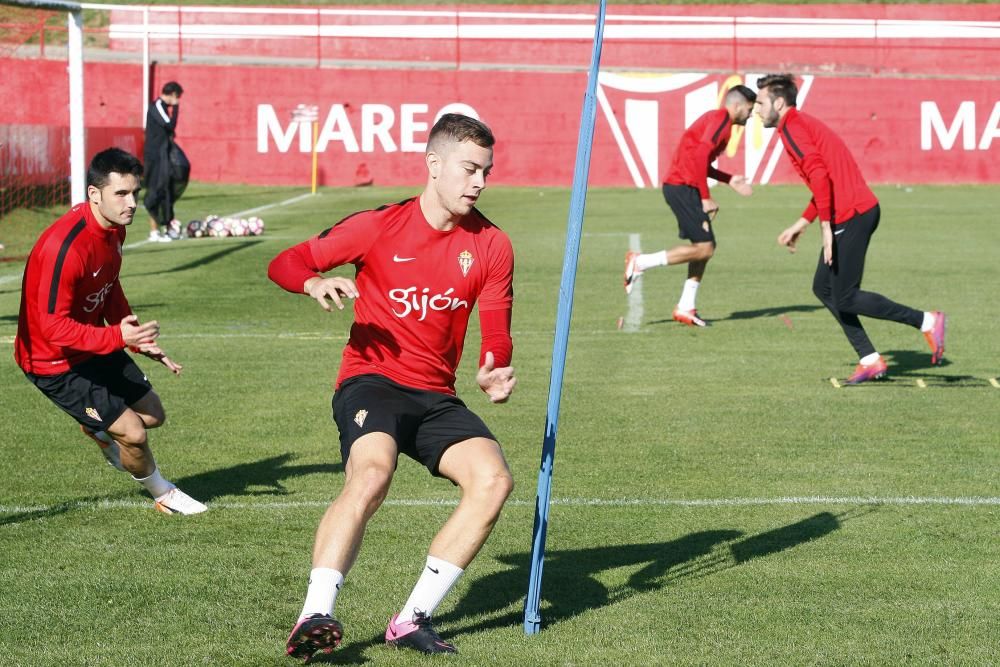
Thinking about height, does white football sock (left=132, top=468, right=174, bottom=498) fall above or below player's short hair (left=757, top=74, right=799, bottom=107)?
below

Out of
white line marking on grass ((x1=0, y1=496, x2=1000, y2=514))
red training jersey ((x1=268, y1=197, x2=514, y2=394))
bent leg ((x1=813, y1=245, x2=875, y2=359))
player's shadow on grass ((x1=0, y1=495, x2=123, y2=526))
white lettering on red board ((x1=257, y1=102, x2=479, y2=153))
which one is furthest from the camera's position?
white lettering on red board ((x1=257, y1=102, x2=479, y2=153))

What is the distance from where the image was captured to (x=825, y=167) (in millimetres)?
11156

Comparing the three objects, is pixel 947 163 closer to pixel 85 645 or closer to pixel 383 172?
pixel 383 172

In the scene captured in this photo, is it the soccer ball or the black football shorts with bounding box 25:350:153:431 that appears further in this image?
the soccer ball

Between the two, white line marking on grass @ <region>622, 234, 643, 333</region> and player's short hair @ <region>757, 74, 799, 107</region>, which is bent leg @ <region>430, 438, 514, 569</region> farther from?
white line marking on grass @ <region>622, 234, 643, 333</region>

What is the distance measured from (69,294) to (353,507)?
2657mm

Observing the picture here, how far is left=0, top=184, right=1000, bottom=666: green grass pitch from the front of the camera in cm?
541

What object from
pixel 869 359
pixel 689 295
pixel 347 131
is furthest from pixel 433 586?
pixel 347 131

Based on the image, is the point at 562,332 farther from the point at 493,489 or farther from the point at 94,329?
the point at 94,329

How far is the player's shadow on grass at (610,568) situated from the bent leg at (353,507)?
69cm

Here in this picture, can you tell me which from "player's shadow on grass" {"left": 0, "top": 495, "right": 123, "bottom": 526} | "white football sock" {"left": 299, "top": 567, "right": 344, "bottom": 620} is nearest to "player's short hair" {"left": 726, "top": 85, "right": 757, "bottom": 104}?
"player's shadow on grass" {"left": 0, "top": 495, "right": 123, "bottom": 526}

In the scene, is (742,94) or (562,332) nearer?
(562,332)

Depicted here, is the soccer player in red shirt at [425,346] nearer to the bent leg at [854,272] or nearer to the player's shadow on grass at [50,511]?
the player's shadow on grass at [50,511]

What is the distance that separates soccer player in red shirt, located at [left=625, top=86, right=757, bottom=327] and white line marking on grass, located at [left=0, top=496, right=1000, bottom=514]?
6.81 metres
